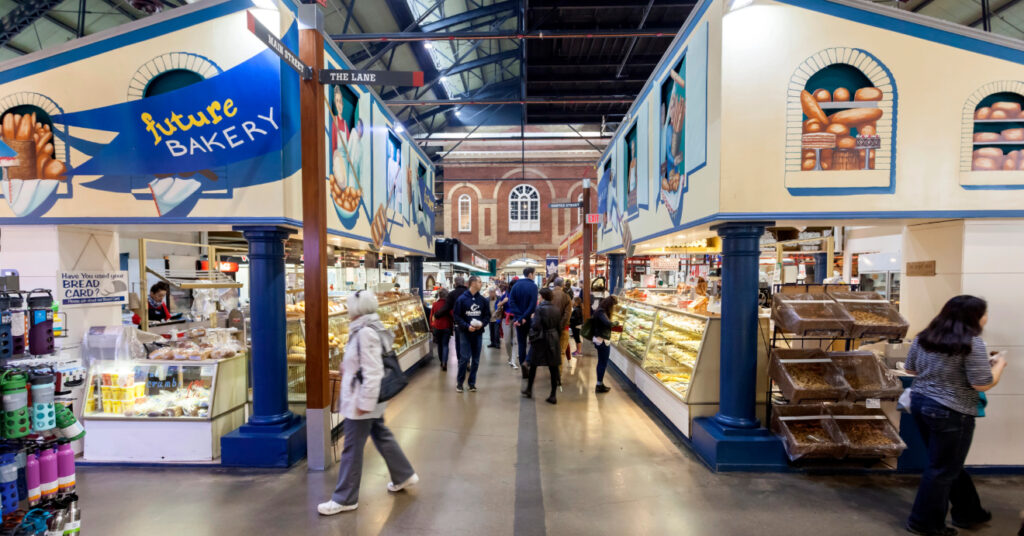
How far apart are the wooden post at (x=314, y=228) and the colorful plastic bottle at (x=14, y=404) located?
2.02m

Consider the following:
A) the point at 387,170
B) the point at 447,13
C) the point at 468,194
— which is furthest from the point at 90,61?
the point at 468,194

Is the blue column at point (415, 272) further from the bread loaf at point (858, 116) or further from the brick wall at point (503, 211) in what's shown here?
the brick wall at point (503, 211)

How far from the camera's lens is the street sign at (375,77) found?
12.3ft

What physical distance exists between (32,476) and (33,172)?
12.0 ft

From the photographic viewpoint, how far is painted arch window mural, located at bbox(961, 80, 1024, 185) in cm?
385

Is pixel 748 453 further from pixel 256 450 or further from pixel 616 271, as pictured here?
pixel 616 271

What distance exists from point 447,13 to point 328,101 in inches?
408

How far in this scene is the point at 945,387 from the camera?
301 cm

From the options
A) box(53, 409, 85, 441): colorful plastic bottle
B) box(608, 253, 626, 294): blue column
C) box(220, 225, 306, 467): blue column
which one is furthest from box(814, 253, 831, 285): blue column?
box(53, 409, 85, 441): colorful plastic bottle

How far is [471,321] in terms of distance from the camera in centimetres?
675

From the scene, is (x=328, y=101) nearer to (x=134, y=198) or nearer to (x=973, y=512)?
(x=134, y=198)

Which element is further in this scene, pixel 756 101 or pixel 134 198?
pixel 134 198

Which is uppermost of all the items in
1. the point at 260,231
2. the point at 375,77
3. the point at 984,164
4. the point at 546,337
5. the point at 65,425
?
the point at 375,77

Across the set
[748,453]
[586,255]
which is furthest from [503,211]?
[748,453]
